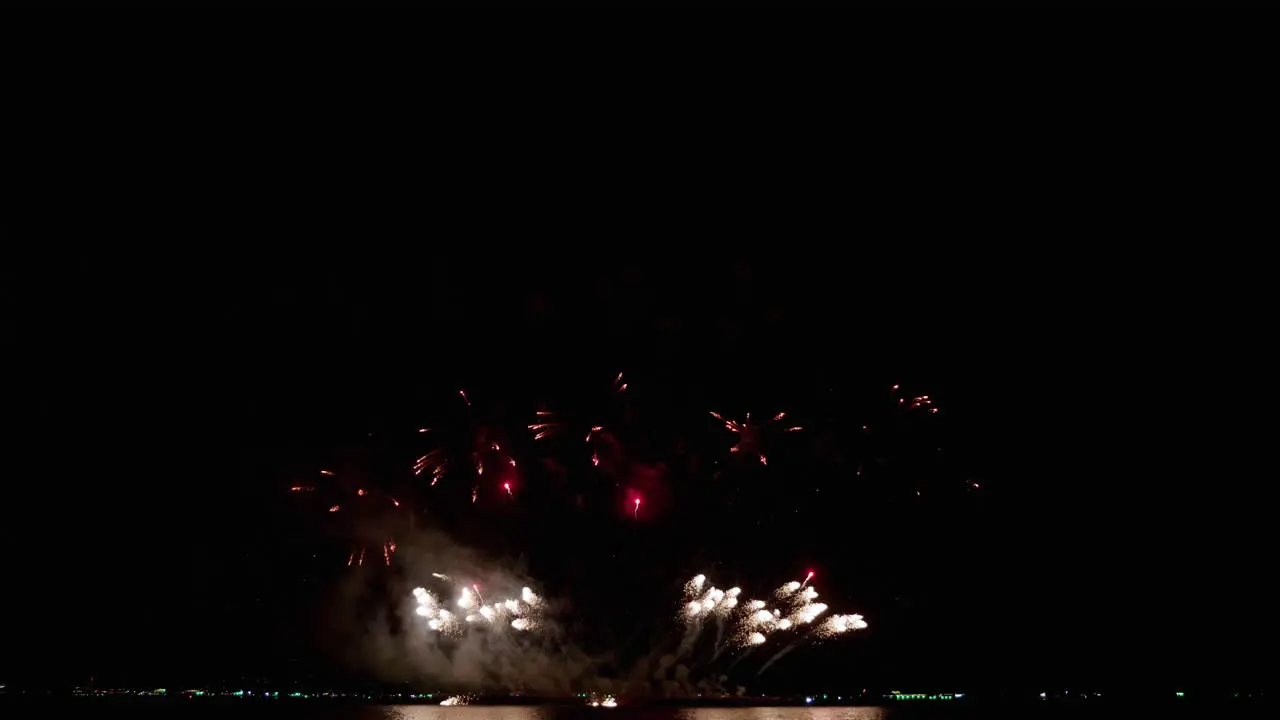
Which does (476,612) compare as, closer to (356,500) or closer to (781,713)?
(356,500)

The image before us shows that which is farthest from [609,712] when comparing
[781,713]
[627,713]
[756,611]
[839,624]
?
[839,624]

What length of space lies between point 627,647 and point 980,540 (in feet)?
36.0

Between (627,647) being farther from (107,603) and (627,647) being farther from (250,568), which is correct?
(107,603)

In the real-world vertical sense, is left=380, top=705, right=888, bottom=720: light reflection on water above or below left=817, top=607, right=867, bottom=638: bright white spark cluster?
below

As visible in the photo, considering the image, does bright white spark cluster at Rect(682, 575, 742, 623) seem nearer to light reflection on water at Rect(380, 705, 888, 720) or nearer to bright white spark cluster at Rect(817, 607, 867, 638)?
bright white spark cluster at Rect(817, 607, 867, 638)

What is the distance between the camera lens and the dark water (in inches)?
786

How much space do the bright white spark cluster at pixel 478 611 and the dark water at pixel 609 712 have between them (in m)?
3.08

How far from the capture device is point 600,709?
2209 centimetres

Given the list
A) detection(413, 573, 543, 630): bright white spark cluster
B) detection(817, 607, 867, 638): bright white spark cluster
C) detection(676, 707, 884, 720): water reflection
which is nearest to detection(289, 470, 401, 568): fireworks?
detection(413, 573, 543, 630): bright white spark cluster

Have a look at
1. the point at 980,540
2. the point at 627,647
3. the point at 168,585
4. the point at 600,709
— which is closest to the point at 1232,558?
the point at 980,540

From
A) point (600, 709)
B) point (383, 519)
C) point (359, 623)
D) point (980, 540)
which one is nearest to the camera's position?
point (600, 709)

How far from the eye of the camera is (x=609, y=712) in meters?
21.1

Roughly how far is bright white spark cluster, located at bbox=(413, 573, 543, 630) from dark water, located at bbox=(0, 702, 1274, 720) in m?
3.08

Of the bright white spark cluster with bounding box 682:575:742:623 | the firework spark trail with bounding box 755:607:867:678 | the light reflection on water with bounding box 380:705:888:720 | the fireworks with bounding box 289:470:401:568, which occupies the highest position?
the fireworks with bounding box 289:470:401:568
